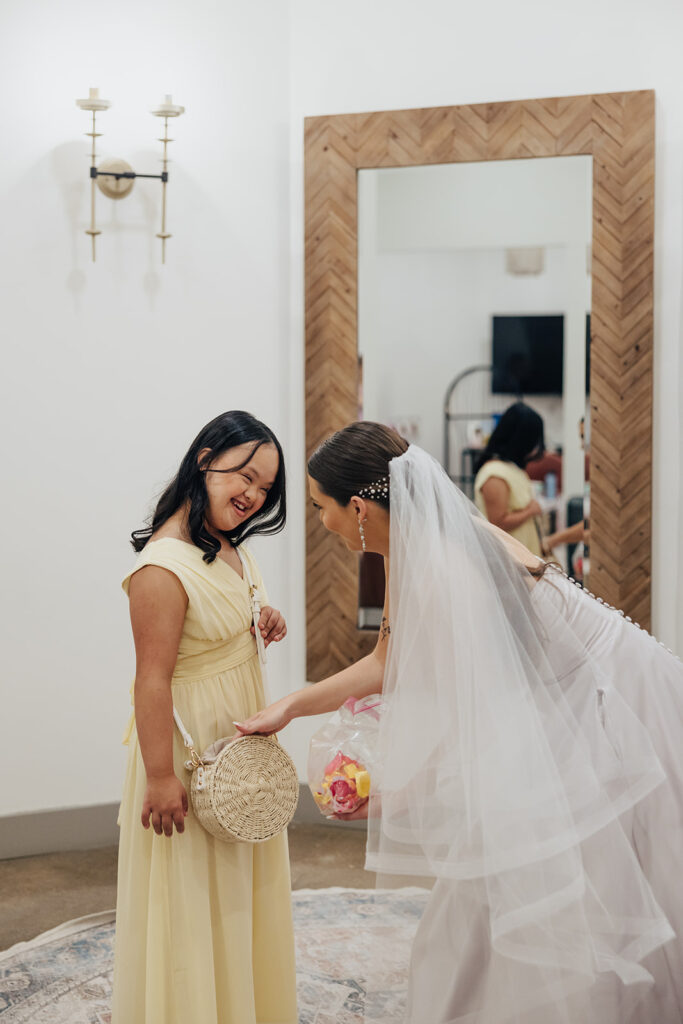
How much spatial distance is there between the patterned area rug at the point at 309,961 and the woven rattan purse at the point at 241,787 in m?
0.52

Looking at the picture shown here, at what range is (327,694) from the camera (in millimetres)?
2334

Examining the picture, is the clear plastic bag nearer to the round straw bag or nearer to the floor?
the round straw bag

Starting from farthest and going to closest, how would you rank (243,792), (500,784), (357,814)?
(357,814) → (243,792) → (500,784)

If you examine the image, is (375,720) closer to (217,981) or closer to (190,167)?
(217,981)


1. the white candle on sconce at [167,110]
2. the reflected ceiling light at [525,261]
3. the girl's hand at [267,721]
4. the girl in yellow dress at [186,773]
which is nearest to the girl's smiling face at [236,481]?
the girl in yellow dress at [186,773]

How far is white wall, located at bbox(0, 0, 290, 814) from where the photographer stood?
3672 millimetres

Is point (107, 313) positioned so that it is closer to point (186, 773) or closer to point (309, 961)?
point (186, 773)

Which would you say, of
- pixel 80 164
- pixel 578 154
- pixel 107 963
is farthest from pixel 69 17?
pixel 107 963

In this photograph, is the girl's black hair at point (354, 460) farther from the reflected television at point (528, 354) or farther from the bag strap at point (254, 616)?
the reflected television at point (528, 354)

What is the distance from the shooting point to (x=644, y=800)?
6.47 feet

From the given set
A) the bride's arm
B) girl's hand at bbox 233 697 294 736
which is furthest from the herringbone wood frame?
girl's hand at bbox 233 697 294 736

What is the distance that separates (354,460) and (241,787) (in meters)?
0.71

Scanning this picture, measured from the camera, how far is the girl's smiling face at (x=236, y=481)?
7.18 ft

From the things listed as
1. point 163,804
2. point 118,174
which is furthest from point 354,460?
point 118,174
